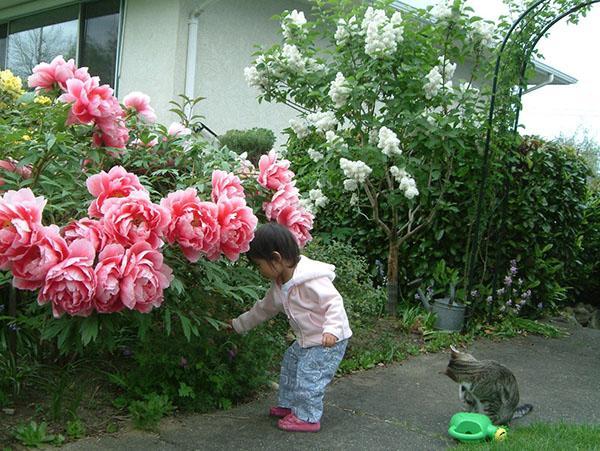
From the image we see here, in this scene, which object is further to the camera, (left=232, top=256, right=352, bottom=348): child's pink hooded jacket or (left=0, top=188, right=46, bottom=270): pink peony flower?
(left=232, top=256, right=352, bottom=348): child's pink hooded jacket

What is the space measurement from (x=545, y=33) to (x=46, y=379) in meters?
4.91

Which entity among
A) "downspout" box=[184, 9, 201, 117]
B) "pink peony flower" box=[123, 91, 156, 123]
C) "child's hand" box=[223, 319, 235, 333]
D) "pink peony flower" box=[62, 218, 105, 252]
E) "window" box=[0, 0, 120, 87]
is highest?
"window" box=[0, 0, 120, 87]

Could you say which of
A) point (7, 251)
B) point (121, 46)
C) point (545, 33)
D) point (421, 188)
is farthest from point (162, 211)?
point (121, 46)

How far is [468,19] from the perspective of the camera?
5426 mm

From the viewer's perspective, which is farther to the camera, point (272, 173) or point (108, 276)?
point (272, 173)

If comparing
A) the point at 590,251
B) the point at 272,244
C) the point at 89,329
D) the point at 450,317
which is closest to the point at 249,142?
the point at 450,317

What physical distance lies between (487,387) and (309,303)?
41.3 inches

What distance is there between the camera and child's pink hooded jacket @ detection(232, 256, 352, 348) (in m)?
3.37

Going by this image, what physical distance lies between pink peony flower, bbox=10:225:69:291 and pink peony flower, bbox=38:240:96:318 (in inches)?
1.2

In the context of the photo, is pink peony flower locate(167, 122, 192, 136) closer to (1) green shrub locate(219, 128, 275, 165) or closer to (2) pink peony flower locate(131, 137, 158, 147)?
(2) pink peony flower locate(131, 137, 158, 147)

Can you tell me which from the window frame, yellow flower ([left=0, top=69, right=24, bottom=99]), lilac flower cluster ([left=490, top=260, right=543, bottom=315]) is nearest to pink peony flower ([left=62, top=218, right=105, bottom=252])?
yellow flower ([left=0, top=69, right=24, bottom=99])

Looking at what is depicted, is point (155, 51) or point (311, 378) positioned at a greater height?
point (155, 51)

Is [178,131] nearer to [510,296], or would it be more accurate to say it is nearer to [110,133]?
[110,133]

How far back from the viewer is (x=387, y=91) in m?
5.51
